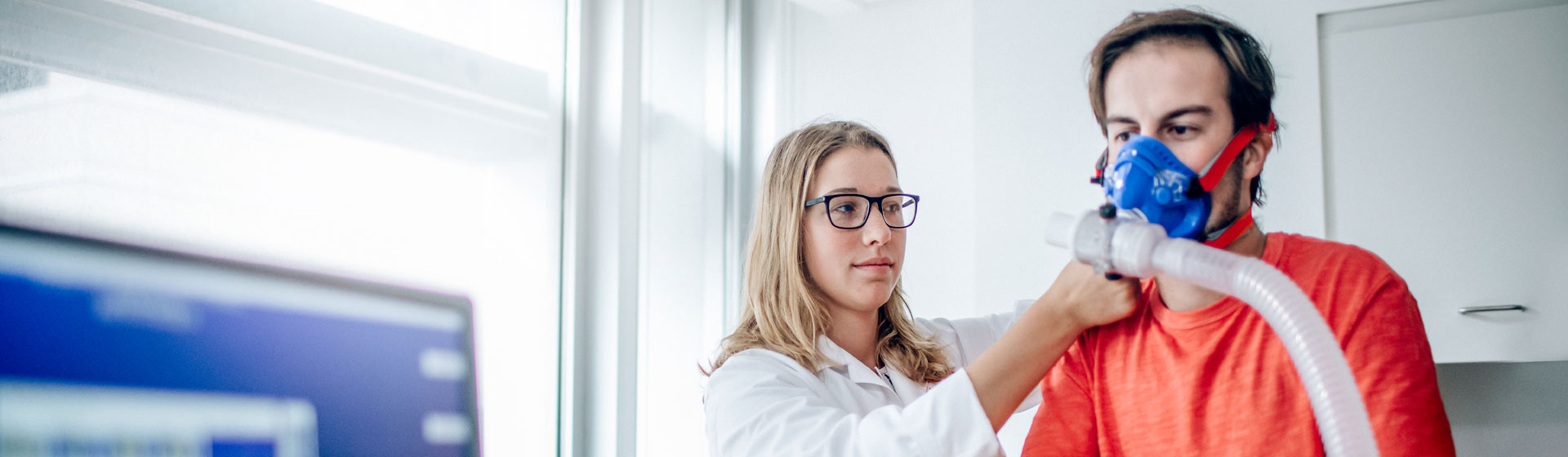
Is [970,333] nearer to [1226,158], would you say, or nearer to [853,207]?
[853,207]

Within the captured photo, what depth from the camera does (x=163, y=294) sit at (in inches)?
55.7

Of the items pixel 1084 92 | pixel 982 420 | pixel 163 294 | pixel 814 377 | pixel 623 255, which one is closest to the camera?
pixel 982 420

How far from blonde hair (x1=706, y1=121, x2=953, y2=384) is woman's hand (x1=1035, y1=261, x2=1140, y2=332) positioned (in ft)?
2.00

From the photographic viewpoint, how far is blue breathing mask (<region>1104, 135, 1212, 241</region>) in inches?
38.8

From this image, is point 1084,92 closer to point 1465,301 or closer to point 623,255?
point 1465,301

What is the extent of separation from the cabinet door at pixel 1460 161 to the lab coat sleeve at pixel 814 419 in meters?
1.67

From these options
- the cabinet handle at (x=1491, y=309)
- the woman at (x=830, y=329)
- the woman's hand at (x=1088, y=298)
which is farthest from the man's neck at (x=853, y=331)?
the cabinet handle at (x=1491, y=309)

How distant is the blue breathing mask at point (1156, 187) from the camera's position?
99 cm

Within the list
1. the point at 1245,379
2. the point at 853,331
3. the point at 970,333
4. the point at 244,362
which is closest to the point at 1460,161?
the point at 970,333

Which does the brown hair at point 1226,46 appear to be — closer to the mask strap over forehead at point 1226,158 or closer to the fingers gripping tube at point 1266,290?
the mask strap over forehead at point 1226,158

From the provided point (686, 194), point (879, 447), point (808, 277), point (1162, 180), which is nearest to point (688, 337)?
point (686, 194)

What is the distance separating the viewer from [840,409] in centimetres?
158

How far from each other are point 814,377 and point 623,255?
2.81ft

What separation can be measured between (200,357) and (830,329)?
3.39 feet
